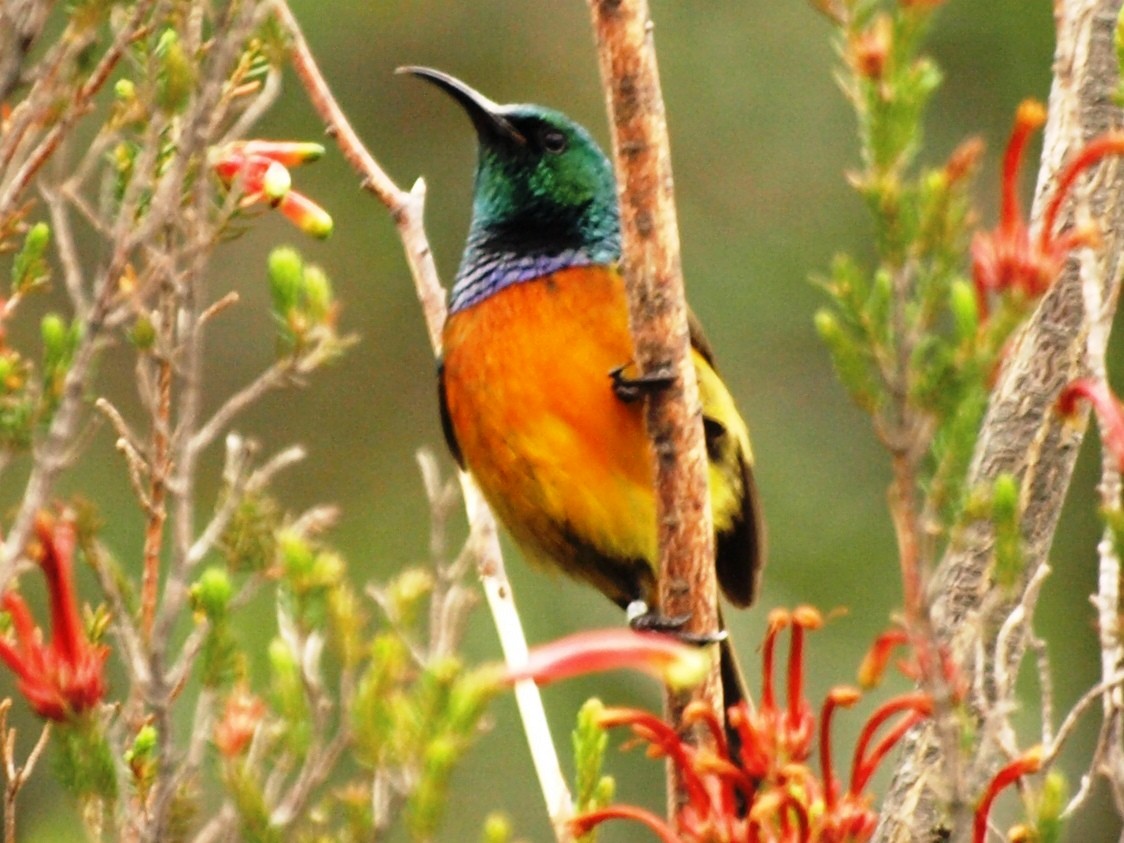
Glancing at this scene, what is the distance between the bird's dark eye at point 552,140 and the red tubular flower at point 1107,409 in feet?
7.10

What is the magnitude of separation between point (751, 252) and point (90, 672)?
6.99m

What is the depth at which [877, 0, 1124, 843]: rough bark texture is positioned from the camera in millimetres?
2855

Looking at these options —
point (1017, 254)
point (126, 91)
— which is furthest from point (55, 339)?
point (1017, 254)

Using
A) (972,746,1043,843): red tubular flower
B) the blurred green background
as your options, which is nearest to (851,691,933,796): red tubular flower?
(972,746,1043,843): red tubular flower

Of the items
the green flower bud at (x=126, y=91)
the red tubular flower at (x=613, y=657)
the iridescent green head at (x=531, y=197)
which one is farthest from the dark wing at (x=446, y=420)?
the red tubular flower at (x=613, y=657)

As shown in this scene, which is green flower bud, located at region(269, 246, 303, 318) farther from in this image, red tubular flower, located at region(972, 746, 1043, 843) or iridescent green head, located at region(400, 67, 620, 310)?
iridescent green head, located at region(400, 67, 620, 310)

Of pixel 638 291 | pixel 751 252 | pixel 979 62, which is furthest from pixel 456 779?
pixel 638 291

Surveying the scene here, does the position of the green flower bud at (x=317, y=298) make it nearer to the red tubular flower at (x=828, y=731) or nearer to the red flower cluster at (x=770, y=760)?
the red flower cluster at (x=770, y=760)

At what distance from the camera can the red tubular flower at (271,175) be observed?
2.57 m

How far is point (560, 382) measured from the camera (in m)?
3.86

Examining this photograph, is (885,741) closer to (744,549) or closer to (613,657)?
(613,657)

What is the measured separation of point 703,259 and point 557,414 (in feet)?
16.3

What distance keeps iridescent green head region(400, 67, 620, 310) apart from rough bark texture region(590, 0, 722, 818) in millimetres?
1255

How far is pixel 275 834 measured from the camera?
6.02 feet
